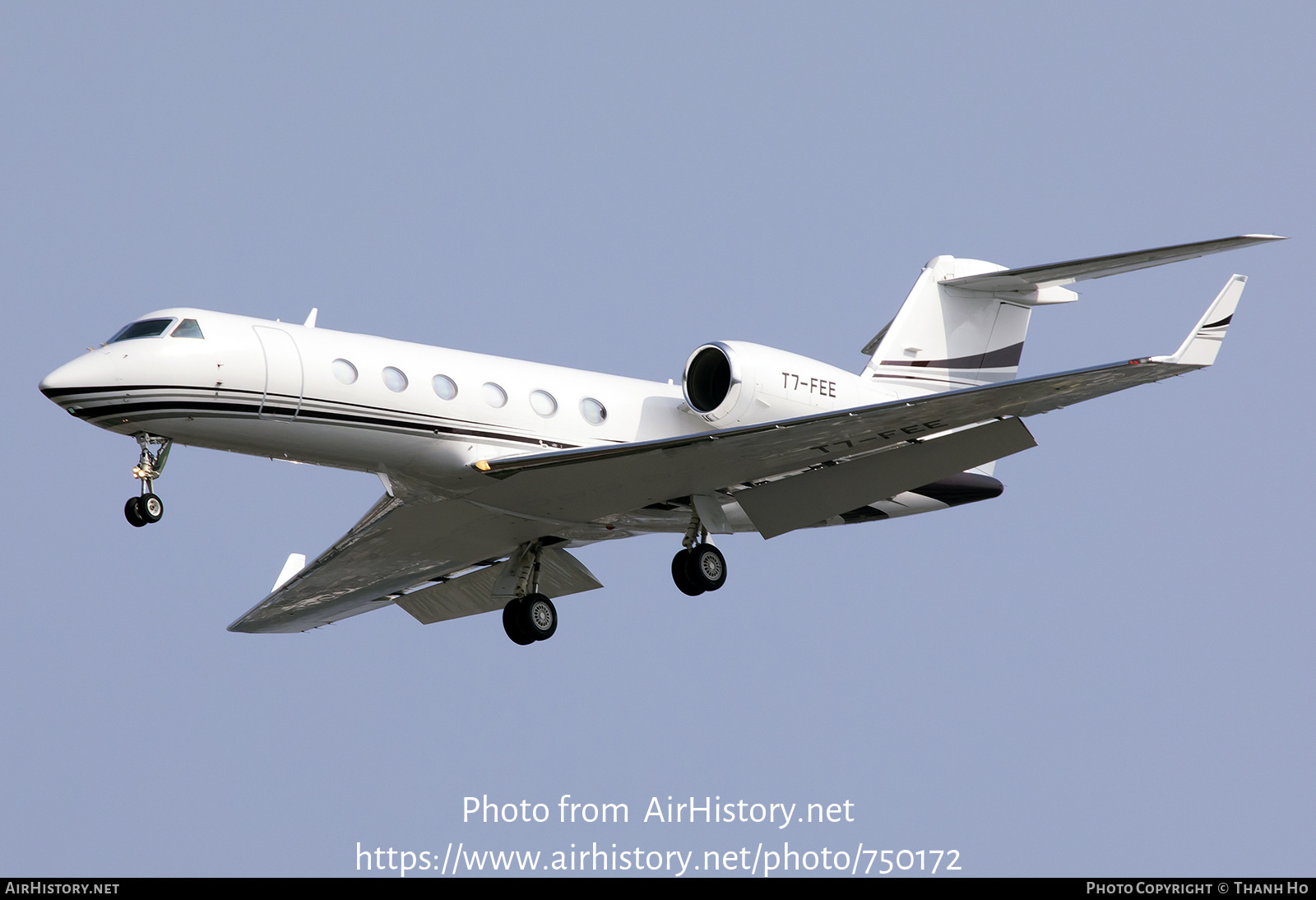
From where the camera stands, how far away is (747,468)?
1741cm

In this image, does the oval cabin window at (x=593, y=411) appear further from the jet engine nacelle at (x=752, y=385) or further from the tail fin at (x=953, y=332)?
the tail fin at (x=953, y=332)

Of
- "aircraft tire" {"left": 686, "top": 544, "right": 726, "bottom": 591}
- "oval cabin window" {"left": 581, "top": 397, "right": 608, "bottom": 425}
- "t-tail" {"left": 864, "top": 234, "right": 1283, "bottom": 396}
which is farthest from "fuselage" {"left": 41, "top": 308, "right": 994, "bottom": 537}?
"t-tail" {"left": 864, "top": 234, "right": 1283, "bottom": 396}

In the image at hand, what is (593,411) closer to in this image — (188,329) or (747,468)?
(747,468)

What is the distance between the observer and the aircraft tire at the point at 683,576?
17891 mm

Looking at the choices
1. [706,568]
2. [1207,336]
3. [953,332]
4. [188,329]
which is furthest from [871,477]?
[188,329]

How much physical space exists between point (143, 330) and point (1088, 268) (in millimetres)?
10327

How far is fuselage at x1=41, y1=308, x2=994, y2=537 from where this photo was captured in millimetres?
15117

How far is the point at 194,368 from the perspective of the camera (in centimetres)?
1526

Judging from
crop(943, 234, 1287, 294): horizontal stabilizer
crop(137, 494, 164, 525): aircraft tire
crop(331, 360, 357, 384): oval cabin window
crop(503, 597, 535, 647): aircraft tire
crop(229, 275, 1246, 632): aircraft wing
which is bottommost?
crop(503, 597, 535, 647): aircraft tire

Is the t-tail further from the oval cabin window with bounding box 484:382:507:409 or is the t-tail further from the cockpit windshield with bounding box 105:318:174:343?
the cockpit windshield with bounding box 105:318:174:343

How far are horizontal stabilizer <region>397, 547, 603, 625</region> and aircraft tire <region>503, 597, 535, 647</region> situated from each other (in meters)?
0.94

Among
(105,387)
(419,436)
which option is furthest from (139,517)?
(419,436)

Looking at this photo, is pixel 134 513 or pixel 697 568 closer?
pixel 134 513

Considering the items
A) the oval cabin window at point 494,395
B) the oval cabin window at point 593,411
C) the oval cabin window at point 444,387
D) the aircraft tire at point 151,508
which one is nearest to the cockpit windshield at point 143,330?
the aircraft tire at point 151,508
